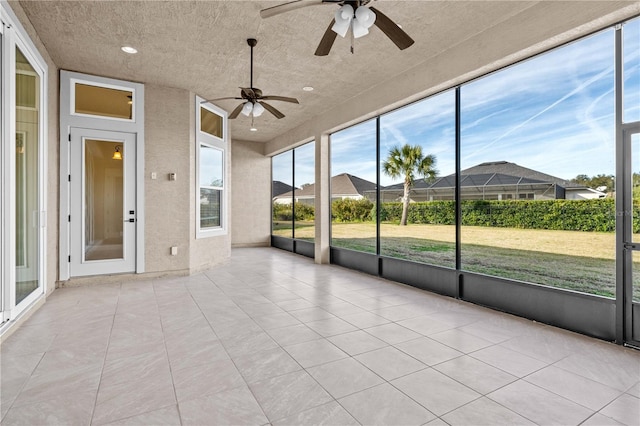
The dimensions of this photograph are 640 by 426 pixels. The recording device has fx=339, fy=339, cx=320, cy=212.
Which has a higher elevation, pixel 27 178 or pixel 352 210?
pixel 27 178

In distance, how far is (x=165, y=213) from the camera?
5762mm

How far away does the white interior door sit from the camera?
5.16 metres

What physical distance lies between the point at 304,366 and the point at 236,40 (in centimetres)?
374

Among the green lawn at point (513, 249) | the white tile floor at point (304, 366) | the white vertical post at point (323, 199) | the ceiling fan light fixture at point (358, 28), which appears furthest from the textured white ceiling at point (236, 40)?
the white tile floor at point (304, 366)

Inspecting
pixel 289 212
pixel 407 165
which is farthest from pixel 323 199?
pixel 289 212

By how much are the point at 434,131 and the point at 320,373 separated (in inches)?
230

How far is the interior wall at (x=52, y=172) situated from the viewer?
4543mm

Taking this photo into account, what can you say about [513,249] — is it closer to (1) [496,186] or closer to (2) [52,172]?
(1) [496,186]

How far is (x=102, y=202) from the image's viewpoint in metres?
5.37

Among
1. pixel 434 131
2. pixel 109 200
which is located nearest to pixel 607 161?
pixel 434 131

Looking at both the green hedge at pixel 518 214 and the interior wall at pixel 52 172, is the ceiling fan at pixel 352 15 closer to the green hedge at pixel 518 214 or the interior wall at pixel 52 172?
the green hedge at pixel 518 214

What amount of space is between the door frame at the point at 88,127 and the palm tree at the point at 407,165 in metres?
4.23

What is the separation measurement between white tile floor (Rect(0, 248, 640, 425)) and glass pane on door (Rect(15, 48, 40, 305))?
0.52m

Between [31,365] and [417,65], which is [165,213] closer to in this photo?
[31,365]
